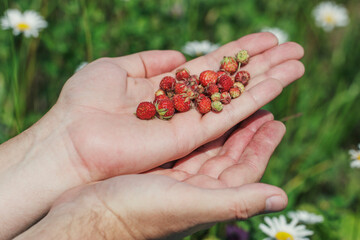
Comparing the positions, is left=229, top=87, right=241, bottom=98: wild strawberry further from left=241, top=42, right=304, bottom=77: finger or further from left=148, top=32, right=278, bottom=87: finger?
left=148, top=32, right=278, bottom=87: finger

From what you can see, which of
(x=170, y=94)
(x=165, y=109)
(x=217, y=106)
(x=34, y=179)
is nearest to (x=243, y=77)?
(x=217, y=106)

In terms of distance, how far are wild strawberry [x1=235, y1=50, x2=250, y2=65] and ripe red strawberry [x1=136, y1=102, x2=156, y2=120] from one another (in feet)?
2.70

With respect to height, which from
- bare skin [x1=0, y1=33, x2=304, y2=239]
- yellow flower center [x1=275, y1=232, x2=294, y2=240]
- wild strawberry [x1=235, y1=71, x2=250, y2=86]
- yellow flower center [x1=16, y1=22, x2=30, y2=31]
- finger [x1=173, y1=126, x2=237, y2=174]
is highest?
yellow flower center [x1=16, y1=22, x2=30, y2=31]

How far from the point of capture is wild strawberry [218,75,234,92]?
2622mm

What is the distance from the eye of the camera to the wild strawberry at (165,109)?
2.40 metres

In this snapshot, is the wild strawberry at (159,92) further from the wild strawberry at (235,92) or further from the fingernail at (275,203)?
the fingernail at (275,203)

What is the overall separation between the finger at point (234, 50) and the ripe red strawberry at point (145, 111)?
1.58ft

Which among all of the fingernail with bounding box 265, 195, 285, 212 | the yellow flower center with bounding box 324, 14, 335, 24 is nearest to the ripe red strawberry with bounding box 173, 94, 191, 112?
the fingernail with bounding box 265, 195, 285, 212

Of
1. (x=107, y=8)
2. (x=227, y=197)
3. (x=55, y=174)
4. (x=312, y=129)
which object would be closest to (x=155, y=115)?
(x=55, y=174)

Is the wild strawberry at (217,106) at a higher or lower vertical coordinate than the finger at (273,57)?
lower

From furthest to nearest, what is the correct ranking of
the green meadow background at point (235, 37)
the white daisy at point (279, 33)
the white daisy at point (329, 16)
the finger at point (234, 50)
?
the white daisy at point (329, 16) → the white daisy at point (279, 33) → the green meadow background at point (235, 37) → the finger at point (234, 50)

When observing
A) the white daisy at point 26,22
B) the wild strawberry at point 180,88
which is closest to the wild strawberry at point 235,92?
the wild strawberry at point 180,88

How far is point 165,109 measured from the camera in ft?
7.86

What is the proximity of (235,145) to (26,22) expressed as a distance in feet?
8.05
